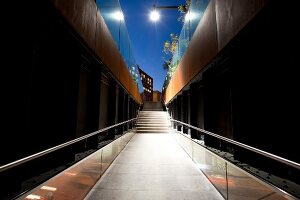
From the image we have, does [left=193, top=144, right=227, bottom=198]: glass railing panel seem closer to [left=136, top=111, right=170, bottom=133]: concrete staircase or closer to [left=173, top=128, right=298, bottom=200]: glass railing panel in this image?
[left=173, top=128, right=298, bottom=200]: glass railing panel

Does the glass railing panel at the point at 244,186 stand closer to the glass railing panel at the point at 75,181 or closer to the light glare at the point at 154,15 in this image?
the glass railing panel at the point at 75,181

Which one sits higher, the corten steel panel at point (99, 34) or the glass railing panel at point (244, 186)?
the corten steel panel at point (99, 34)

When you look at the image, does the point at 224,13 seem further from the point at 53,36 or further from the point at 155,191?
the point at 155,191

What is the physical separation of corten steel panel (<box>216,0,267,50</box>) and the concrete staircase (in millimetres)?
9702

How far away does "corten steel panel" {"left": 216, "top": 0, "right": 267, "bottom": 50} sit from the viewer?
2.56 meters

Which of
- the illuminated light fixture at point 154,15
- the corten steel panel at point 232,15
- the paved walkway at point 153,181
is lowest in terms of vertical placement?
the paved walkway at point 153,181

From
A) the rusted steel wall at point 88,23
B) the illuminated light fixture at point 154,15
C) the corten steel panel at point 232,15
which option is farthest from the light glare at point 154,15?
the corten steel panel at point 232,15

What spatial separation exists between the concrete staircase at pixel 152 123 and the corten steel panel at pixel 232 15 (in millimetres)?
9702

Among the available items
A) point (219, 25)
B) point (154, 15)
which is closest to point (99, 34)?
point (219, 25)

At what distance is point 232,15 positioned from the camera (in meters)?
3.23

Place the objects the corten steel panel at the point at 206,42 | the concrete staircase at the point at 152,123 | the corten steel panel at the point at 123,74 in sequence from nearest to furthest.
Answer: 1. the corten steel panel at the point at 206,42
2. the corten steel panel at the point at 123,74
3. the concrete staircase at the point at 152,123

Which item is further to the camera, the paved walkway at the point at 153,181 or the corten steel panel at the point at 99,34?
the corten steel panel at the point at 99,34

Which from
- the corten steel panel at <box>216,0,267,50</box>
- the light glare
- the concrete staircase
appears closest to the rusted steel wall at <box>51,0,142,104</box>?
the corten steel panel at <box>216,0,267,50</box>

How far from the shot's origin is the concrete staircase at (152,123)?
510 inches
